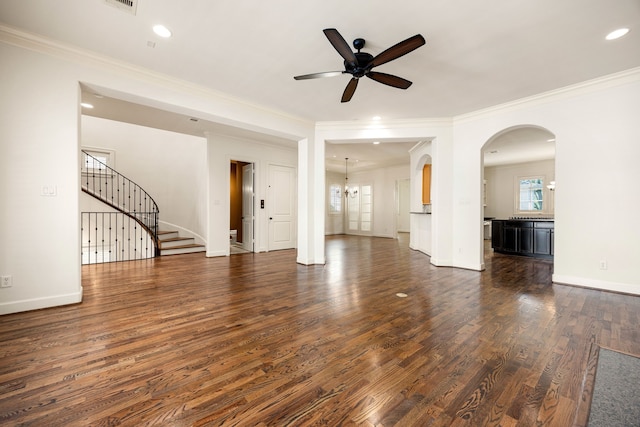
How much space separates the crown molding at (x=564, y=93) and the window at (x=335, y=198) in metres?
7.28

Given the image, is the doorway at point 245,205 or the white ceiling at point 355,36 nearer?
the white ceiling at point 355,36

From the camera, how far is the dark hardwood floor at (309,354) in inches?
57.3

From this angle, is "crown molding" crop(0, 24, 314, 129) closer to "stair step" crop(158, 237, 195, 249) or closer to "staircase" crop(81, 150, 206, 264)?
"staircase" crop(81, 150, 206, 264)

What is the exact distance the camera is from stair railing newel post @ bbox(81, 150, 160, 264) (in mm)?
6027

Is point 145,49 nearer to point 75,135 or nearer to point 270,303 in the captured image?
point 75,135

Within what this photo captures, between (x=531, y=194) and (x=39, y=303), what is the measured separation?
12735 mm

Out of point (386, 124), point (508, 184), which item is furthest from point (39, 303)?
point (508, 184)

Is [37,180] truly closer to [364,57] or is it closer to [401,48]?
[364,57]

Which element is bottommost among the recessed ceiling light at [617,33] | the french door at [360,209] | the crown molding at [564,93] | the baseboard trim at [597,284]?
the baseboard trim at [597,284]

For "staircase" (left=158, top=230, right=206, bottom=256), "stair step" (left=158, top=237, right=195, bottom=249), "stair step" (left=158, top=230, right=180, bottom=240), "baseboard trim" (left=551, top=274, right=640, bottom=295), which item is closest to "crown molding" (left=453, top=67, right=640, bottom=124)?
"baseboard trim" (left=551, top=274, right=640, bottom=295)

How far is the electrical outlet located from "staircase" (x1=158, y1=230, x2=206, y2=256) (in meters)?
3.68

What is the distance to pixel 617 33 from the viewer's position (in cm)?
271

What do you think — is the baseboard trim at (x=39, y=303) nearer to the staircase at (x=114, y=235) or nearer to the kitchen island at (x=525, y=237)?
the staircase at (x=114, y=235)

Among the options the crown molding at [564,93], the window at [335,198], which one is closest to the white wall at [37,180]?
the crown molding at [564,93]
